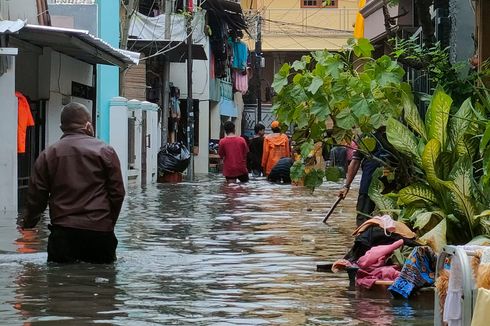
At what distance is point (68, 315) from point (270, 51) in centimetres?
5363

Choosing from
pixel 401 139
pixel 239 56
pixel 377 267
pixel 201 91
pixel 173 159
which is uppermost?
pixel 239 56

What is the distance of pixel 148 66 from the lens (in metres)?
36.8

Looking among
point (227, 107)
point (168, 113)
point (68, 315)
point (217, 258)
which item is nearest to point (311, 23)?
point (227, 107)

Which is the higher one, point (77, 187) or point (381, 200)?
point (77, 187)

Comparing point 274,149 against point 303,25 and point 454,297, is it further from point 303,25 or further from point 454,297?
point 303,25

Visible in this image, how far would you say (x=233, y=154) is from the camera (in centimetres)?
2848

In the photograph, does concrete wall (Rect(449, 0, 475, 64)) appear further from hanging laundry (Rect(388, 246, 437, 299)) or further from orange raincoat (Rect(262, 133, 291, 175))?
orange raincoat (Rect(262, 133, 291, 175))

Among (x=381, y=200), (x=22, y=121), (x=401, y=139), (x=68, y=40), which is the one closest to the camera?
(x=401, y=139)

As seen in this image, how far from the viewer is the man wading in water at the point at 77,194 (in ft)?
33.2

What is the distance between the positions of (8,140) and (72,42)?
221 cm

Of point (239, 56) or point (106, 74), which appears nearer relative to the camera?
point (106, 74)

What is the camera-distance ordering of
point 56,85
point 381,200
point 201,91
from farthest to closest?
point 201,91 → point 56,85 → point 381,200

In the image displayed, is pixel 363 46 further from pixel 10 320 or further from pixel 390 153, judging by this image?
pixel 10 320

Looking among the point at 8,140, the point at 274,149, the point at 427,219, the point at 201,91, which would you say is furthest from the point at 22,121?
the point at 201,91
